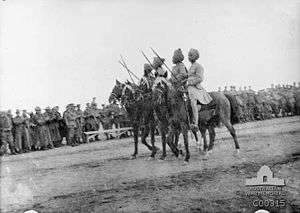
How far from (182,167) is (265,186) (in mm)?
1905

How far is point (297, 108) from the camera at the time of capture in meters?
19.0

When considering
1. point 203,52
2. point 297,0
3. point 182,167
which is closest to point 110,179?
point 182,167

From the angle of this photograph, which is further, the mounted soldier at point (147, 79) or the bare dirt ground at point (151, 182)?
the mounted soldier at point (147, 79)

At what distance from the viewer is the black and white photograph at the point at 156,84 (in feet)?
24.6

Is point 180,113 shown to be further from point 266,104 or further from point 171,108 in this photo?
point 266,104

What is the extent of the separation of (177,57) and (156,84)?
752 millimetres

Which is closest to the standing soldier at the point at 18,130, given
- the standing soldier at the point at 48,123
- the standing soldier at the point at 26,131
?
the standing soldier at the point at 26,131

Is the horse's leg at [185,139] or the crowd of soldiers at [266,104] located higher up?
the crowd of soldiers at [266,104]

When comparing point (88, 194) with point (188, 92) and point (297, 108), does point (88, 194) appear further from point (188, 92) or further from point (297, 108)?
point (297, 108)

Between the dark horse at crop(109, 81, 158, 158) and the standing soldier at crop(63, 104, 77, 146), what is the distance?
5.48m

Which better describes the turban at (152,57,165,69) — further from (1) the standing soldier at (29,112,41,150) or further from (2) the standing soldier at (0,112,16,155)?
(1) the standing soldier at (29,112,41,150)

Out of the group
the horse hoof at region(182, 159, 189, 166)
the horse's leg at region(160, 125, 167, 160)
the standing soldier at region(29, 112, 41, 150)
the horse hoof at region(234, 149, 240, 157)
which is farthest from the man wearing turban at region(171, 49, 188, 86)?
the standing soldier at region(29, 112, 41, 150)

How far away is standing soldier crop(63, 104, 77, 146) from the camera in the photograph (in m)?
16.2

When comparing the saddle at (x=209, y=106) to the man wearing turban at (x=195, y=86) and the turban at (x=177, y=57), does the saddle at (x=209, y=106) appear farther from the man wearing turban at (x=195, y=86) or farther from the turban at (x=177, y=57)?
the turban at (x=177, y=57)
